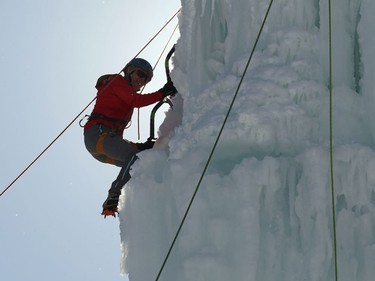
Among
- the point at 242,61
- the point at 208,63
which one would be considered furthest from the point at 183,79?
the point at 242,61

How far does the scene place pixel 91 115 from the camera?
8000 mm

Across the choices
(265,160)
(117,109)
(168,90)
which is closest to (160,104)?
(168,90)

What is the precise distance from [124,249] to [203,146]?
1117mm

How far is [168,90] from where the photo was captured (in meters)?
7.59

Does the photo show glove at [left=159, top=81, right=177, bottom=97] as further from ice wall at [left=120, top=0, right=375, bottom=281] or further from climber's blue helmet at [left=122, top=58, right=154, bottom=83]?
ice wall at [left=120, top=0, right=375, bottom=281]

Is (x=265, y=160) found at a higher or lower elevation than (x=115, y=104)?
higher

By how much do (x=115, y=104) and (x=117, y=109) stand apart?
63mm

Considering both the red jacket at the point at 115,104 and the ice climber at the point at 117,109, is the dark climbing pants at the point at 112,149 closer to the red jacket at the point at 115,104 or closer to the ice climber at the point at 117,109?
the ice climber at the point at 117,109

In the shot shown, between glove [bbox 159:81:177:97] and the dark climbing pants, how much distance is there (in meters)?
0.67

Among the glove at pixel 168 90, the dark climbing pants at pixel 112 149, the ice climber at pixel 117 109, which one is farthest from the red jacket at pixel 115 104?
the glove at pixel 168 90

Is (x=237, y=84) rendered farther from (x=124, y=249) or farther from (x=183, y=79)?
(x=124, y=249)

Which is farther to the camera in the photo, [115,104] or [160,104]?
[115,104]

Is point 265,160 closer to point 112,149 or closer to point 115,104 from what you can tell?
point 112,149

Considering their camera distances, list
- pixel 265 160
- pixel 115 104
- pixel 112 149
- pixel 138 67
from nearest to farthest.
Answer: pixel 265 160
pixel 112 149
pixel 115 104
pixel 138 67
